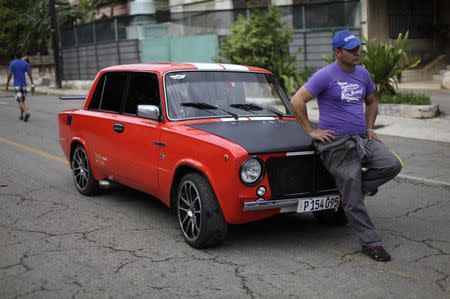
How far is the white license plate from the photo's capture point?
17.2 ft

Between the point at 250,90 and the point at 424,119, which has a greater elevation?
the point at 250,90

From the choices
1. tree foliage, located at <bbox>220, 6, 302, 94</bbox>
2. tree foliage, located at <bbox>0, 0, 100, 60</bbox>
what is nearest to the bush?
tree foliage, located at <bbox>220, 6, 302, 94</bbox>

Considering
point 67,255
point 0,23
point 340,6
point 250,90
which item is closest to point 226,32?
point 340,6

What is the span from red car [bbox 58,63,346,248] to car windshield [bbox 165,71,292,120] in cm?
1

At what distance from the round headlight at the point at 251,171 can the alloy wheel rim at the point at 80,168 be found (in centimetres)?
A: 308

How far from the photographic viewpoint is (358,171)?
5117 millimetres

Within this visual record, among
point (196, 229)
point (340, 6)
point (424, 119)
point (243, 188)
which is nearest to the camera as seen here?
point (243, 188)

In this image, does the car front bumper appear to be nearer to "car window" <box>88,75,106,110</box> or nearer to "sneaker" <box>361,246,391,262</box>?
"sneaker" <box>361,246,391,262</box>

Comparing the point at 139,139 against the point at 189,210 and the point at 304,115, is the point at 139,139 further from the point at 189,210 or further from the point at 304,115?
the point at 304,115

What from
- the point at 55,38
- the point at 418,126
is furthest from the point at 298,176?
the point at 55,38

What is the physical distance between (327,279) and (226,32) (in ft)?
66.7

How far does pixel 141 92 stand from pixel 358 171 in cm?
262

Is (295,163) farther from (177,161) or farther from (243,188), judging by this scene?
(177,161)

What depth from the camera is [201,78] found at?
6.29m
